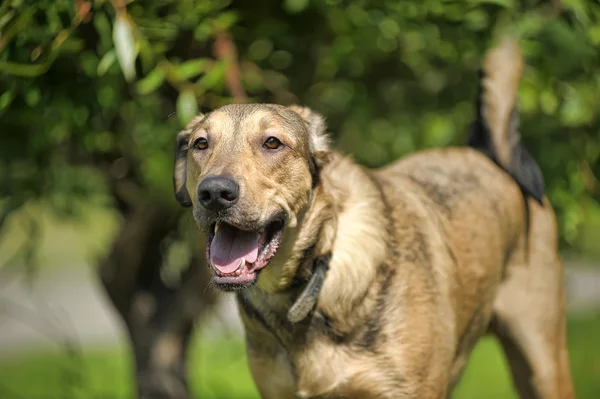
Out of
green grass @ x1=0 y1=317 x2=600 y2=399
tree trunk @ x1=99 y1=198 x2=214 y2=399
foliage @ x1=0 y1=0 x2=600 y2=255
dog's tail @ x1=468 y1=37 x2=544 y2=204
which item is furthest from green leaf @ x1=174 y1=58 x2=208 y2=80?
green grass @ x1=0 y1=317 x2=600 y2=399

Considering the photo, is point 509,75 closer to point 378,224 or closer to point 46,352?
point 378,224

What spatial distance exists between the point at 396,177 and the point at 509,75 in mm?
913

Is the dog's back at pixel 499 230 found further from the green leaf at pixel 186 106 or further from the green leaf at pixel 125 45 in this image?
the green leaf at pixel 125 45

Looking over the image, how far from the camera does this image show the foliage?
457 centimetres

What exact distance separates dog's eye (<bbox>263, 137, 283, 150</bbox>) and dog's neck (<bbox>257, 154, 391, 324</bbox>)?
281 mm

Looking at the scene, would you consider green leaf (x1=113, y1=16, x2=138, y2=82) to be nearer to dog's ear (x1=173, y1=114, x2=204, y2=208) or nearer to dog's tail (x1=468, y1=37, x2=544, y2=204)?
dog's ear (x1=173, y1=114, x2=204, y2=208)

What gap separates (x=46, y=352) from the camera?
1202 cm

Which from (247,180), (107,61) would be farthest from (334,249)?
(107,61)

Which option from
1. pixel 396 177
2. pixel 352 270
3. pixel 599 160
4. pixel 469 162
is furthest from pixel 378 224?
pixel 599 160

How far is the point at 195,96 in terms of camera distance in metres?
4.92

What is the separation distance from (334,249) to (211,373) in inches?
232

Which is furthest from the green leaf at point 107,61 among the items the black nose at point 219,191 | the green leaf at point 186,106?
the black nose at point 219,191

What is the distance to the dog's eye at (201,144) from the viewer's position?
161 inches

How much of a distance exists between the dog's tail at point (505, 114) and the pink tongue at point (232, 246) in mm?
1863
